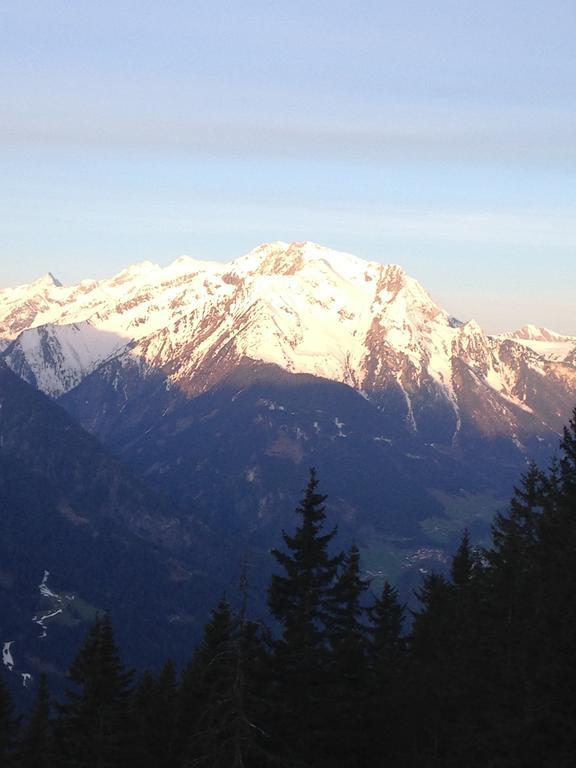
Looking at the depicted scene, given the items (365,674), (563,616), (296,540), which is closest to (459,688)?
(365,674)

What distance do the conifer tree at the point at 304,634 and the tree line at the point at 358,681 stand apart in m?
0.07

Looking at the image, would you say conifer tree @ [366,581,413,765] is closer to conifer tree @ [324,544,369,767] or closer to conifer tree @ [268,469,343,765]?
conifer tree @ [324,544,369,767]

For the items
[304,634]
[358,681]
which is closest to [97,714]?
[358,681]

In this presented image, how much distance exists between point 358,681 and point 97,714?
21.1 metres

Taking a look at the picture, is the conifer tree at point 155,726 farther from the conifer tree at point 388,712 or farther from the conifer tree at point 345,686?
the conifer tree at point 345,686

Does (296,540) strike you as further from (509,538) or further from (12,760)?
(12,760)

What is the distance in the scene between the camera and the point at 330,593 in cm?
6241

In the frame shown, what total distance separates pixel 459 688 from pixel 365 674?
5412 mm

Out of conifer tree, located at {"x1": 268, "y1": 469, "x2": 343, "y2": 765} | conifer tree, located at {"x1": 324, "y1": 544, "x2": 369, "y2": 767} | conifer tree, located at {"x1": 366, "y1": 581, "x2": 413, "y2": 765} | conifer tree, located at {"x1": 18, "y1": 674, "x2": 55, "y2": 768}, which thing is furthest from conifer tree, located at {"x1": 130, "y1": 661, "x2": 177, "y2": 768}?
conifer tree, located at {"x1": 268, "y1": 469, "x2": 343, "y2": 765}

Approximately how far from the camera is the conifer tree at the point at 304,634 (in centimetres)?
5941

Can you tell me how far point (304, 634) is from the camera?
2397 inches

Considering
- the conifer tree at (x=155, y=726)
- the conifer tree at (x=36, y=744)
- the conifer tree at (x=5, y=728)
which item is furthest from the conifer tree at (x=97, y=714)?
the conifer tree at (x=36, y=744)

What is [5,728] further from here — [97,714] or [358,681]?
[358,681]

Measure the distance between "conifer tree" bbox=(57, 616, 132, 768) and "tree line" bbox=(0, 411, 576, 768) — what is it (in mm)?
107
